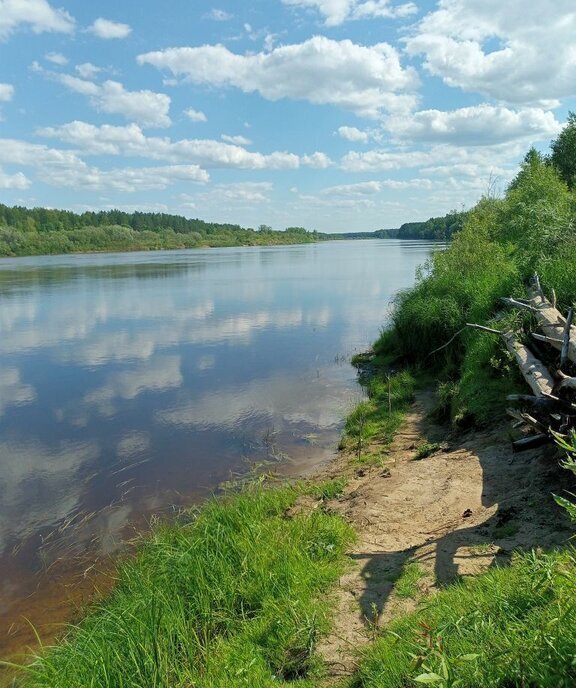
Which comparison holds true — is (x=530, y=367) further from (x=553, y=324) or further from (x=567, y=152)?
(x=567, y=152)

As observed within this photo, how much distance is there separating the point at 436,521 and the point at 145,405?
34.1 feet

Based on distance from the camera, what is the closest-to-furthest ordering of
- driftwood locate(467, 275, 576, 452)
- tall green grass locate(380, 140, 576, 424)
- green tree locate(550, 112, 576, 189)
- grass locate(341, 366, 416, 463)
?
driftwood locate(467, 275, 576, 452) → tall green grass locate(380, 140, 576, 424) → grass locate(341, 366, 416, 463) → green tree locate(550, 112, 576, 189)

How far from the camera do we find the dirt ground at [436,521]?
4.61 m

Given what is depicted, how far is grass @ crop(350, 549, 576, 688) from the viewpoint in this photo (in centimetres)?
252

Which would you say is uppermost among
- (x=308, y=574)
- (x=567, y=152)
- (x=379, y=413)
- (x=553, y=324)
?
(x=567, y=152)

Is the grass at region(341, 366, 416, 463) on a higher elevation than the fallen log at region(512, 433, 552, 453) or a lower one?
lower

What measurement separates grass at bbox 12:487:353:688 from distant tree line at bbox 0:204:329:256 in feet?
377

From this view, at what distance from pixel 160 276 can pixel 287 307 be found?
25.2 m

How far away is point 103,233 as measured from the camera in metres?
128

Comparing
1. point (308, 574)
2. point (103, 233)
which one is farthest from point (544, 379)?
point (103, 233)

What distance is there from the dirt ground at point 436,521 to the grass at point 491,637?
43cm

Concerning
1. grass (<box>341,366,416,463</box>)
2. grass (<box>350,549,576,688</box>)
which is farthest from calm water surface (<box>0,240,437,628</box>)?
grass (<box>350,549,576,688</box>)

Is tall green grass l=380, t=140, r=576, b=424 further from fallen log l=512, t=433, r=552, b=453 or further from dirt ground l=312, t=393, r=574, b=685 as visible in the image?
fallen log l=512, t=433, r=552, b=453

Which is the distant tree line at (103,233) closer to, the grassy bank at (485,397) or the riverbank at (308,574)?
the grassy bank at (485,397)
